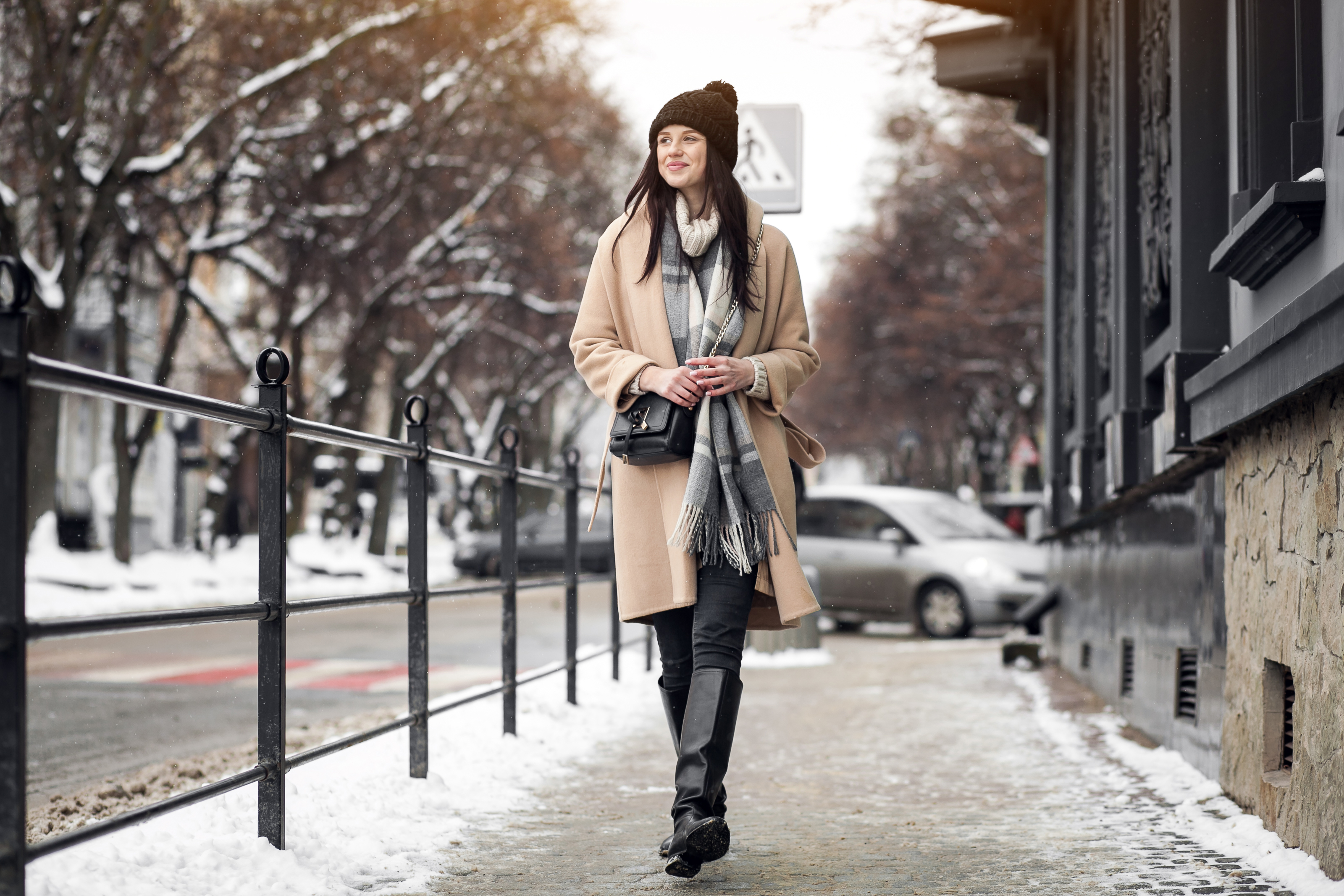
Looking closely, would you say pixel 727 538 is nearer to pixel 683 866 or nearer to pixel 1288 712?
pixel 683 866

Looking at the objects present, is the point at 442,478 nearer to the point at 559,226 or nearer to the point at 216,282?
the point at 216,282

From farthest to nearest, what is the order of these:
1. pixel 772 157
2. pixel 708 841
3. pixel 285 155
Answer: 1. pixel 285 155
2. pixel 772 157
3. pixel 708 841

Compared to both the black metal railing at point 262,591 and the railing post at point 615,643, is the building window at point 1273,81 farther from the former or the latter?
the railing post at point 615,643

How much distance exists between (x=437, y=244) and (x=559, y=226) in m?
5.76

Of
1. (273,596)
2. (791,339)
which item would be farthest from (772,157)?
(273,596)

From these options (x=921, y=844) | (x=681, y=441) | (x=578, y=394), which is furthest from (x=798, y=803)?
(x=578, y=394)

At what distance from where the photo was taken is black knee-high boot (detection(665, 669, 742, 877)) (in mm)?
3684

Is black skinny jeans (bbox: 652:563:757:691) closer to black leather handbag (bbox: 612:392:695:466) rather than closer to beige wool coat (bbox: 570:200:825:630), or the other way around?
beige wool coat (bbox: 570:200:825:630)

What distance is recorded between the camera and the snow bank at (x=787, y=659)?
447 inches

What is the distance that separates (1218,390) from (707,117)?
75.7 inches

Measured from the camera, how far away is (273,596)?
3867mm

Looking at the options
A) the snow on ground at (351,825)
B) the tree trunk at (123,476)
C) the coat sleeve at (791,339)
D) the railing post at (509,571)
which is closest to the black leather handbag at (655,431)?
the coat sleeve at (791,339)

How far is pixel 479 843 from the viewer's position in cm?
437

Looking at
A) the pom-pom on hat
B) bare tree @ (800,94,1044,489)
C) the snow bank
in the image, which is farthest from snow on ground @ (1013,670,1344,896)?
bare tree @ (800,94,1044,489)
